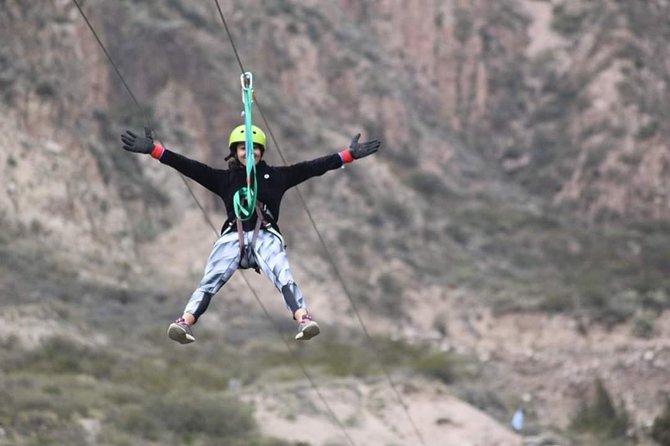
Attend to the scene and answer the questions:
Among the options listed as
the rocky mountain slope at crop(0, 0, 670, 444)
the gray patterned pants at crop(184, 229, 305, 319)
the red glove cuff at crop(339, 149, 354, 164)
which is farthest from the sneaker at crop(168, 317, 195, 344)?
the rocky mountain slope at crop(0, 0, 670, 444)

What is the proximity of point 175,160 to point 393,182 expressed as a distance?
123 ft

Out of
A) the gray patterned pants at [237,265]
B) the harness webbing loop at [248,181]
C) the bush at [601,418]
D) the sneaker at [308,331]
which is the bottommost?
the sneaker at [308,331]

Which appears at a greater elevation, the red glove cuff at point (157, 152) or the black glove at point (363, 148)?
the black glove at point (363, 148)

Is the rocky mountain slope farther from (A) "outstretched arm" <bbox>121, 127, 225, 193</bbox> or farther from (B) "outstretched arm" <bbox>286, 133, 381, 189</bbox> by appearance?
(B) "outstretched arm" <bbox>286, 133, 381, 189</bbox>

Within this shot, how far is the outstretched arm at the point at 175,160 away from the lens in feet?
46.7

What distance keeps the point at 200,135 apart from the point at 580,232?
14135 millimetres

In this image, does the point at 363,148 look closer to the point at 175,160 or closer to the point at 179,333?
the point at 175,160

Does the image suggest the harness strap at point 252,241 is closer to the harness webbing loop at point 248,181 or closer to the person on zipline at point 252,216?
the person on zipline at point 252,216

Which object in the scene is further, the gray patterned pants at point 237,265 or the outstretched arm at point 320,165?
the outstretched arm at point 320,165

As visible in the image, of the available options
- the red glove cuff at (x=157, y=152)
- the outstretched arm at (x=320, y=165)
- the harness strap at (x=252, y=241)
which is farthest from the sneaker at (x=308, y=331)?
the red glove cuff at (x=157, y=152)

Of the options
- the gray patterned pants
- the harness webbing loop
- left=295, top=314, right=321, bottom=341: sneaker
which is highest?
the harness webbing loop

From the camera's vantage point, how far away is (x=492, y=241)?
51469 mm

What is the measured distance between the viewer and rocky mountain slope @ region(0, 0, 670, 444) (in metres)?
40.5

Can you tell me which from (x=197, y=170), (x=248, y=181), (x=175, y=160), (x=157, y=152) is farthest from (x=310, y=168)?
(x=157, y=152)
